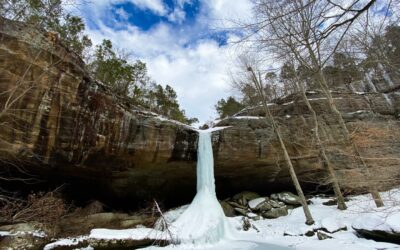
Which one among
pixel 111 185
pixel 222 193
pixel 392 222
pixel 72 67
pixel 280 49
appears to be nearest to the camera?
pixel 280 49

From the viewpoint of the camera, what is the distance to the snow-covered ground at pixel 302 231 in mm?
6508

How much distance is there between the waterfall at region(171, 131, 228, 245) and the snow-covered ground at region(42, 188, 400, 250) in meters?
0.35

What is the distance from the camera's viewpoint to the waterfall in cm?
861

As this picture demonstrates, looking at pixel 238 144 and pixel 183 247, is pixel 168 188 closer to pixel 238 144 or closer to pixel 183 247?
pixel 238 144

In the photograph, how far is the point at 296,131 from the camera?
1249cm

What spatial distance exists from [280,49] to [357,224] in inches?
261

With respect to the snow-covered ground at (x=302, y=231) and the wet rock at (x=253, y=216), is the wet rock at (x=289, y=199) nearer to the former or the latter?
the snow-covered ground at (x=302, y=231)

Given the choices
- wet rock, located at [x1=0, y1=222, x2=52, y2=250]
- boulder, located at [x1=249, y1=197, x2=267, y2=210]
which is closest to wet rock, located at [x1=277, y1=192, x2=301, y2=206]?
boulder, located at [x1=249, y1=197, x2=267, y2=210]

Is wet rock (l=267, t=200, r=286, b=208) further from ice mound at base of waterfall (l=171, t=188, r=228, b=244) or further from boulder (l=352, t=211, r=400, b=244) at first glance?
boulder (l=352, t=211, r=400, b=244)

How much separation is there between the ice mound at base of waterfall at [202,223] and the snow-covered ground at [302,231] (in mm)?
292

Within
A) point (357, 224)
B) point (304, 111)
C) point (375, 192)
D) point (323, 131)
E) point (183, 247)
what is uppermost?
point (304, 111)

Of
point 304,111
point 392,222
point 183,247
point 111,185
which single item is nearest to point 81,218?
point 111,185

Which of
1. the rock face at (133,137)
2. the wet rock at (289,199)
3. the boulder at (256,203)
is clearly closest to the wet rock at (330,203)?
the wet rock at (289,199)

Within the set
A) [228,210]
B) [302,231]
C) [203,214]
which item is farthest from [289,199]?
[203,214]
